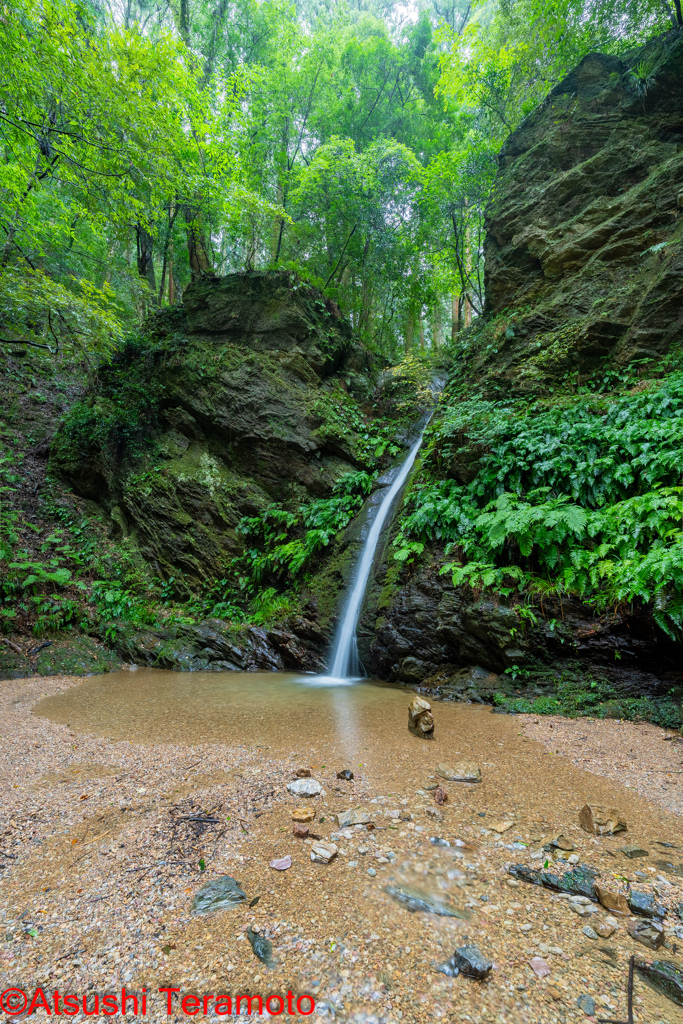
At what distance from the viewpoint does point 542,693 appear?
4617 mm

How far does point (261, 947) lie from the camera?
1.53m

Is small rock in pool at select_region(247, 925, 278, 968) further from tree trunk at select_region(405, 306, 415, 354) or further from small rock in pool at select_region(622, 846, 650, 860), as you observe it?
tree trunk at select_region(405, 306, 415, 354)

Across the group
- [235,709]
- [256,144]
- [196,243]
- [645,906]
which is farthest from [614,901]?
[256,144]

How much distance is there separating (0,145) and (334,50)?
13.0 metres

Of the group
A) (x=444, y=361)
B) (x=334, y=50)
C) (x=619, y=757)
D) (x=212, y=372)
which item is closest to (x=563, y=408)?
(x=619, y=757)

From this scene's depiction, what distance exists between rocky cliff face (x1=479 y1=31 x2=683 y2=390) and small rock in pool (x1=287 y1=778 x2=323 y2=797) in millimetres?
7629

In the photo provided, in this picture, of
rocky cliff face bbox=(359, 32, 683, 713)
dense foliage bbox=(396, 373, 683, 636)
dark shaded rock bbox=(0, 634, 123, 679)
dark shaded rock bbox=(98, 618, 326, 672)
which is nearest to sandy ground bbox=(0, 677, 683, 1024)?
rocky cliff face bbox=(359, 32, 683, 713)

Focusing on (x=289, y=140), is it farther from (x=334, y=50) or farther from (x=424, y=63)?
(x=424, y=63)

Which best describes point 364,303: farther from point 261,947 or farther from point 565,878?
point 261,947

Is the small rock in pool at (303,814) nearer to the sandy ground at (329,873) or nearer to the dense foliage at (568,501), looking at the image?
the sandy ground at (329,873)

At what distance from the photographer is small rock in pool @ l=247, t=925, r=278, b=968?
1.47 meters

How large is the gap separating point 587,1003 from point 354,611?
18.2 ft

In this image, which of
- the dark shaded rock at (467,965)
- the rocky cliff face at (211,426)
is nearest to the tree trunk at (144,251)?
the rocky cliff face at (211,426)

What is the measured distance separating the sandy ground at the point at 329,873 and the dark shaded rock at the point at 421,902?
0.03m
